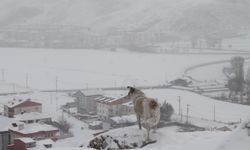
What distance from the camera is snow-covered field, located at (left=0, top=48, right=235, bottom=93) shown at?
2347 centimetres

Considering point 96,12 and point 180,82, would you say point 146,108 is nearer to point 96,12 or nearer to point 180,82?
point 180,82

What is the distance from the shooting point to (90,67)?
2831 centimetres

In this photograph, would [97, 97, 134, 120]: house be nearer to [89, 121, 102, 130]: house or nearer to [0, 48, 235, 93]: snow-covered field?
[89, 121, 102, 130]: house

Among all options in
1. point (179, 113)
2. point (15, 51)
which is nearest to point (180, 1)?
point (15, 51)

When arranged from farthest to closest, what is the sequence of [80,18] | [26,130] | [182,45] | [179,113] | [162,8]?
[80,18] < [162,8] < [182,45] < [179,113] < [26,130]

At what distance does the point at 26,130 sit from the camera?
33.1ft

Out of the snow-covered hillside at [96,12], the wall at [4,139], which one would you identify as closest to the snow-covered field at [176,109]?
the wall at [4,139]

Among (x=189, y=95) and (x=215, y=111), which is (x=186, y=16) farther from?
(x=215, y=111)

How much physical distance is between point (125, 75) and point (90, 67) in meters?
3.72

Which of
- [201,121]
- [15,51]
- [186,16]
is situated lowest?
[201,121]

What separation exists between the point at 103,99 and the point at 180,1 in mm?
44543

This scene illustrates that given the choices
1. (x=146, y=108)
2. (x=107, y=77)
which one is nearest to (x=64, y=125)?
(x=146, y=108)

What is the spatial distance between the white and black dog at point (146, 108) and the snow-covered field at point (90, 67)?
16.7 metres

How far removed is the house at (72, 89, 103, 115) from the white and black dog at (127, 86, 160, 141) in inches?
489
